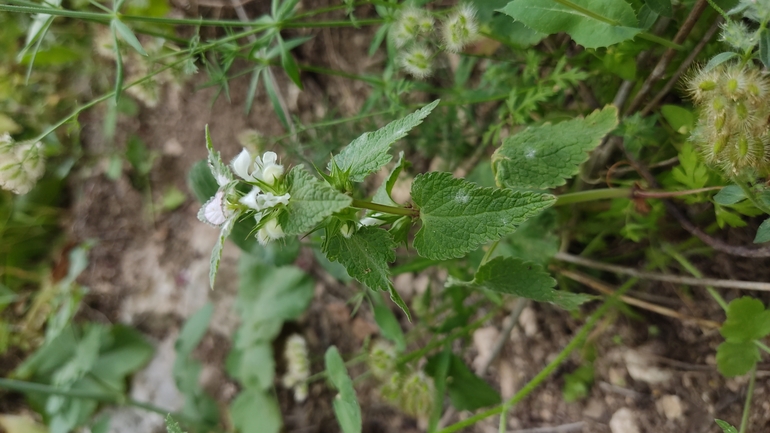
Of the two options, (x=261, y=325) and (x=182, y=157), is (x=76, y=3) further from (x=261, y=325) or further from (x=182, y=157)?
(x=261, y=325)

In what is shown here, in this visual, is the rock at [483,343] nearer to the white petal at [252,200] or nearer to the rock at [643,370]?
the rock at [643,370]

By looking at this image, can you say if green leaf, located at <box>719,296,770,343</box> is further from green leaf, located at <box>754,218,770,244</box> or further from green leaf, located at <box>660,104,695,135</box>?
green leaf, located at <box>660,104,695,135</box>

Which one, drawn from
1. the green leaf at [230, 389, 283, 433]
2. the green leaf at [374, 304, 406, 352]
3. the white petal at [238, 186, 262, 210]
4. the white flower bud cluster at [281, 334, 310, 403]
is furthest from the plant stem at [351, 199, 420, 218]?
the green leaf at [230, 389, 283, 433]

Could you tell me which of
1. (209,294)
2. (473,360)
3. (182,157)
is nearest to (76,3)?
(182,157)

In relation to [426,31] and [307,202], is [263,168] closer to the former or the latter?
[307,202]

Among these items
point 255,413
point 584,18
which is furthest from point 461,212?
point 255,413
